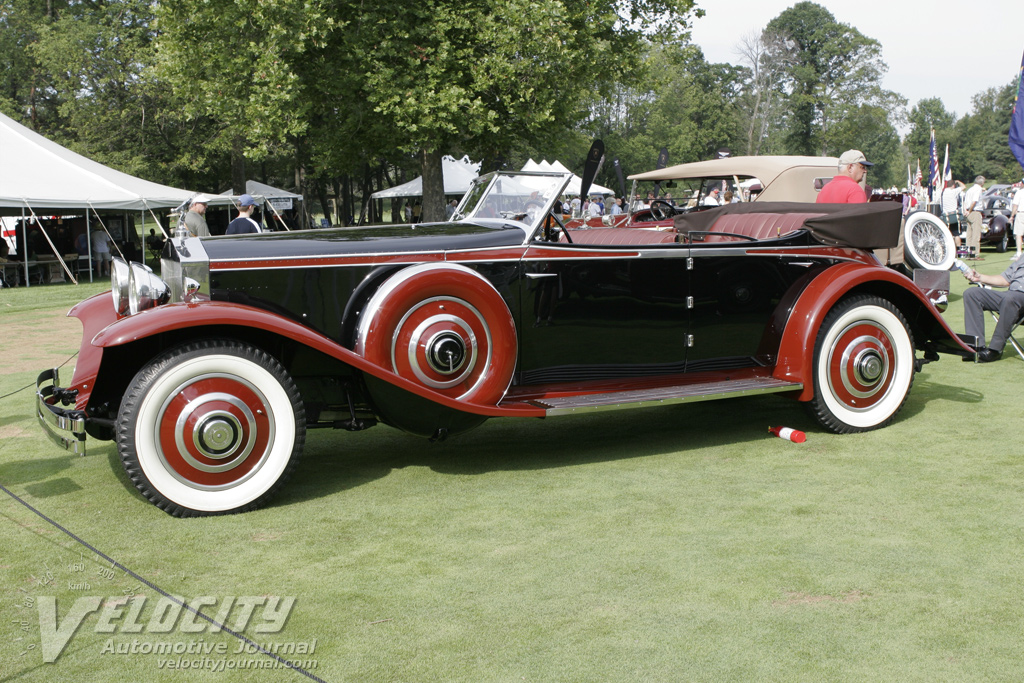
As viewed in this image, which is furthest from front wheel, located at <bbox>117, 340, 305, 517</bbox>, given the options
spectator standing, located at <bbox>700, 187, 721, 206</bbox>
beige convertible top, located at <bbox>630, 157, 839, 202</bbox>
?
spectator standing, located at <bbox>700, 187, 721, 206</bbox>

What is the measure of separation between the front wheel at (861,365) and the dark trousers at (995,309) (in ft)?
7.07

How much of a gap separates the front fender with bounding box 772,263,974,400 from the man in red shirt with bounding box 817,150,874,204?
1.73m

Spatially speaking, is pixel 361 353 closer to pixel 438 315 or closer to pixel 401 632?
pixel 438 315

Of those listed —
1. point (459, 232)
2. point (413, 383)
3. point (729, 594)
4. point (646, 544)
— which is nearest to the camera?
point (729, 594)

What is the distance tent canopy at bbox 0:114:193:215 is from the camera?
1673 cm

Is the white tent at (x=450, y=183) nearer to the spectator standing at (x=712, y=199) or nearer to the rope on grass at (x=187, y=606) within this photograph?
the spectator standing at (x=712, y=199)

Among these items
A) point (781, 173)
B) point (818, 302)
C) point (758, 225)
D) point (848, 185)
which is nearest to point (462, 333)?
point (818, 302)

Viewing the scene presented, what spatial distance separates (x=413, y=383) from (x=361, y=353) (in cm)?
32

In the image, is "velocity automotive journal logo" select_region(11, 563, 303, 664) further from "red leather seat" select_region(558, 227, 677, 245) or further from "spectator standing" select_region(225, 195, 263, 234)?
"spectator standing" select_region(225, 195, 263, 234)

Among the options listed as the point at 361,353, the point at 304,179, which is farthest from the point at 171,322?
the point at 304,179

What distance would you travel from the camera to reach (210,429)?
150 inches

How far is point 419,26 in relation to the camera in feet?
55.0

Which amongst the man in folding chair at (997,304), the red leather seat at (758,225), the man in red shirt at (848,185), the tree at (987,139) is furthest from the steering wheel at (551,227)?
the tree at (987,139)

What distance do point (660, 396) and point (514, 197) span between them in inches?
59.6
